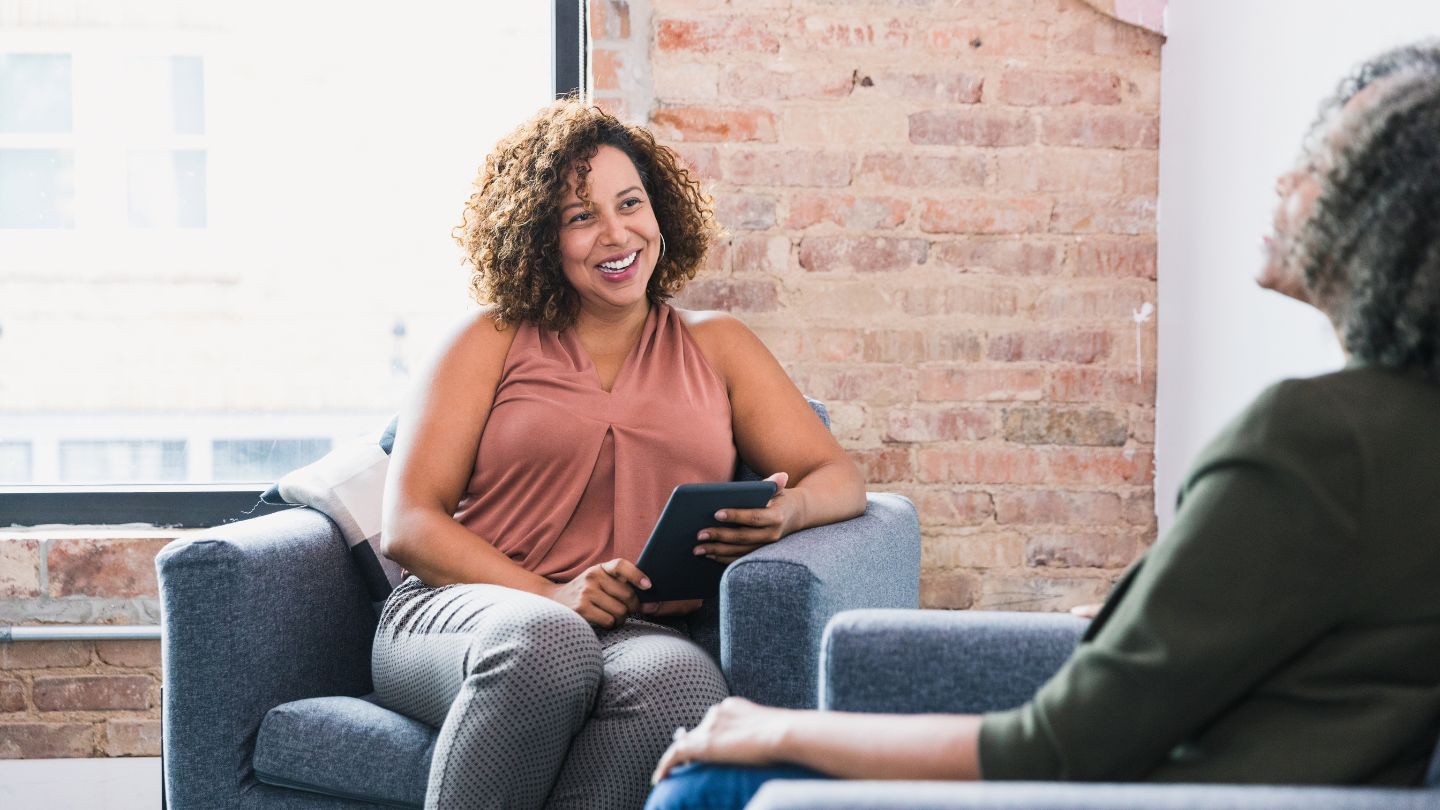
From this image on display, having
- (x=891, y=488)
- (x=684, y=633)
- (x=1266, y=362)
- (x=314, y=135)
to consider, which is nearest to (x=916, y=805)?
(x=684, y=633)

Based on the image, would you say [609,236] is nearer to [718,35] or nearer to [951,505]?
[718,35]

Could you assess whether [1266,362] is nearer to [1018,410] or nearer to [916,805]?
[1018,410]

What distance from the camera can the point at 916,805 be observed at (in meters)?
0.69

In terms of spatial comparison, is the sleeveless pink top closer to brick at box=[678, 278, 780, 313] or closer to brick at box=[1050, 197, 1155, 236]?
brick at box=[678, 278, 780, 313]

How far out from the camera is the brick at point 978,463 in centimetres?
249

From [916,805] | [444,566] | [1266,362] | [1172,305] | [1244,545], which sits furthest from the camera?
[1172,305]

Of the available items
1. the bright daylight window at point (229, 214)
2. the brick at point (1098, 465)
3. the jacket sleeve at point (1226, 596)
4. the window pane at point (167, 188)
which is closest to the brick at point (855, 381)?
the brick at point (1098, 465)

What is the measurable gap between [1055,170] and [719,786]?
1821 millimetres

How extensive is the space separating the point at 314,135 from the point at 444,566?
1.19m

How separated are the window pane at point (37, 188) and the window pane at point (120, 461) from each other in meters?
0.45

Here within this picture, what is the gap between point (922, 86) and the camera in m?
2.45

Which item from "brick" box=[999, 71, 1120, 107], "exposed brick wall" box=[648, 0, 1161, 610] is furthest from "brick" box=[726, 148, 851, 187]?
"brick" box=[999, 71, 1120, 107]

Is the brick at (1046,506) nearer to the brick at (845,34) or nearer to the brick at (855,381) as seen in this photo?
the brick at (855,381)

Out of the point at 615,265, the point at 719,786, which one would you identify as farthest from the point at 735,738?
the point at 615,265
